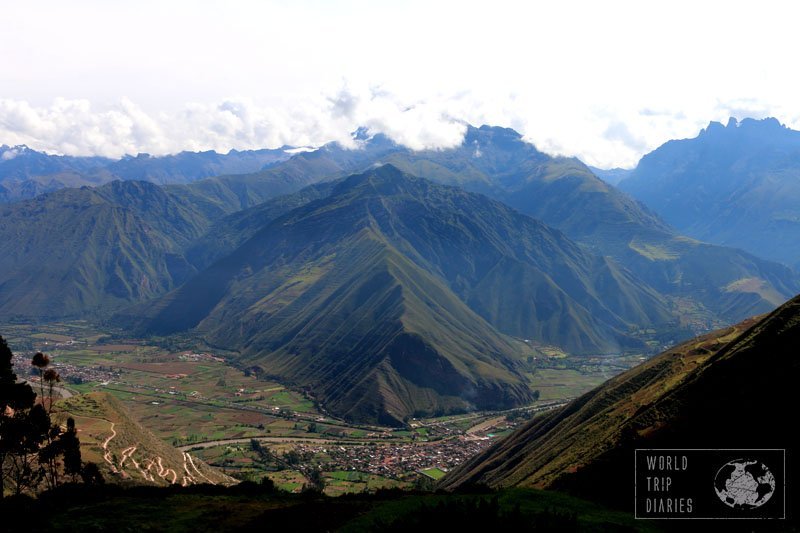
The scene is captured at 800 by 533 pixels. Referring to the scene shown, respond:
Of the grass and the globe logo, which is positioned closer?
the globe logo

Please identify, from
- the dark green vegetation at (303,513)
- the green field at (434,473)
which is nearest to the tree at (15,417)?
the dark green vegetation at (303,513)

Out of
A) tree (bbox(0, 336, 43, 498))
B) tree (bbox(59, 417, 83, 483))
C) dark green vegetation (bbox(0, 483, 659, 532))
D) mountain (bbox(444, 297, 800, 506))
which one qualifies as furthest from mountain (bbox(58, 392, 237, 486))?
mountain (bbox(444, 297, 800, 506))

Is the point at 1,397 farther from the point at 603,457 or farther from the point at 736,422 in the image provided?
the point at 736,422

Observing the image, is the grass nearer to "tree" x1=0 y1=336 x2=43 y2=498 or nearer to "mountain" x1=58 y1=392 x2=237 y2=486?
"mountain" x1=58 y1=392 x2=237 y2=486

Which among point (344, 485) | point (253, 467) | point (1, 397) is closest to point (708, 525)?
point (1, 397)

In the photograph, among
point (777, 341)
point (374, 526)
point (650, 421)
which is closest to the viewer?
point (374, 526)

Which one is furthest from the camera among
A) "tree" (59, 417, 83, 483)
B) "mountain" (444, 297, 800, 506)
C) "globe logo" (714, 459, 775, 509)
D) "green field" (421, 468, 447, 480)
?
"green field" (421, 468, 447, 480)
